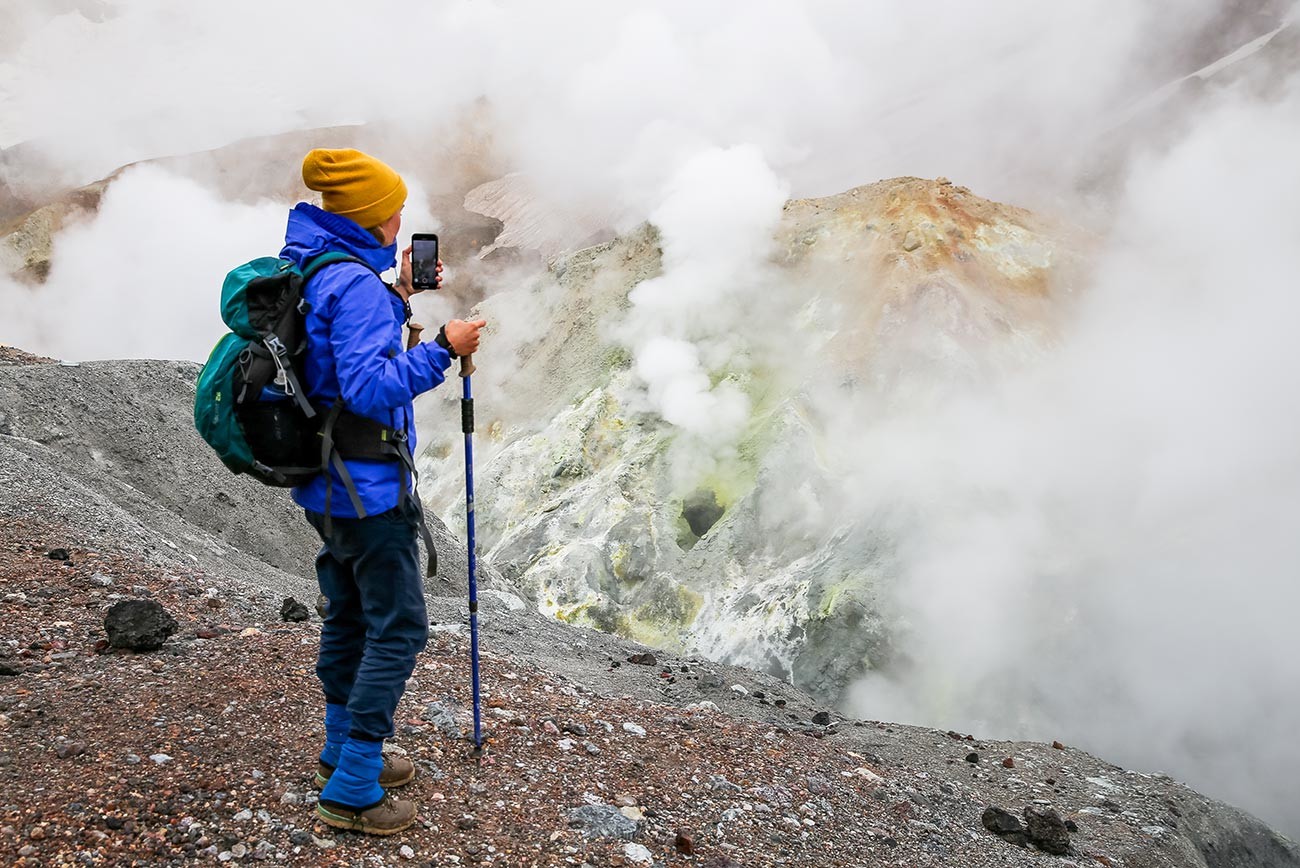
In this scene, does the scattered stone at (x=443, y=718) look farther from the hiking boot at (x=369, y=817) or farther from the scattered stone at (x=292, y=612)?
the scattered stone at (x=292, y=612)

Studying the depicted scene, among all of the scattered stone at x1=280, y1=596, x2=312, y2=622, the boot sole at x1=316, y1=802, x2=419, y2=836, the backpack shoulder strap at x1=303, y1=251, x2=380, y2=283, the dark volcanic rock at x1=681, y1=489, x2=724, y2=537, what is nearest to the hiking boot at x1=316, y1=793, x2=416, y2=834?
the boot sole at x1=316, y1=802, x2=419, y2=836

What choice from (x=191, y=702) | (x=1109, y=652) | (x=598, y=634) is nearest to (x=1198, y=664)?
(x=1109, y=652)

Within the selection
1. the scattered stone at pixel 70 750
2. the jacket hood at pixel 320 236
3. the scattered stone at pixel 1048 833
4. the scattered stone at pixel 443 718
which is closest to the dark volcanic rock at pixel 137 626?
the scattered stone at pixel 70 750

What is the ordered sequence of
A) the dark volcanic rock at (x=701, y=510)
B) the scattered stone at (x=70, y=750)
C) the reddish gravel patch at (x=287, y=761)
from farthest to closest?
the dark volcanic rock at (x=701, y=510), the scattered stone at (x=70, y=750), the reddish gravel patch at (x=287, y=761)

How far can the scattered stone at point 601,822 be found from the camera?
12.0ft

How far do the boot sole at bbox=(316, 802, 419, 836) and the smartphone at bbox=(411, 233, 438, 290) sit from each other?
1.88 meters

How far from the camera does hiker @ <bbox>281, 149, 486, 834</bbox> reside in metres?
2.70

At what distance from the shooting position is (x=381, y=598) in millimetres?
2945

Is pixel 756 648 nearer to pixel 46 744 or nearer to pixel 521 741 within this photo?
pixel 521 741

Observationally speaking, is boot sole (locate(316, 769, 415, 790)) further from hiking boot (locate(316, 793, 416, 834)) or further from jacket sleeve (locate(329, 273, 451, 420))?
jacket sleeve (locate(329, 273, 451, 420))

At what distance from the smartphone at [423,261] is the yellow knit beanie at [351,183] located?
0.17 metres

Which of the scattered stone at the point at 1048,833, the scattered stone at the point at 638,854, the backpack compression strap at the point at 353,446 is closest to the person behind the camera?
the backpack compression strap at the point at 353,446

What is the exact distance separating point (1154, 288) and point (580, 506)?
56.3ft

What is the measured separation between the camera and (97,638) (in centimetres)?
459
